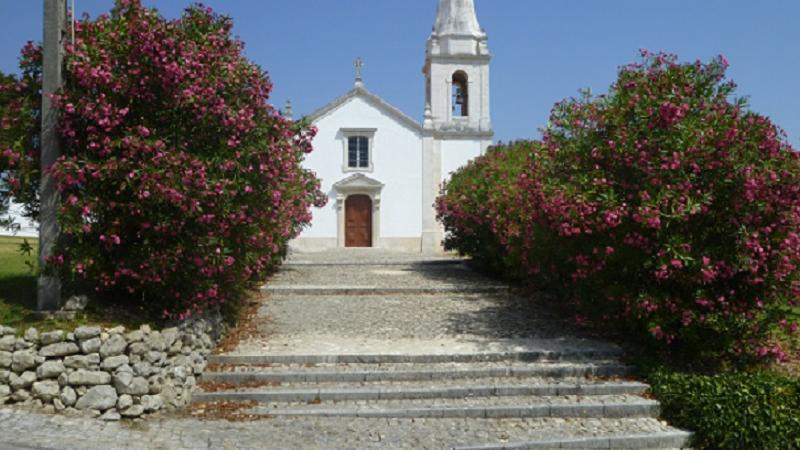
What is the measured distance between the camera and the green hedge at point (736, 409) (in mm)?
6133

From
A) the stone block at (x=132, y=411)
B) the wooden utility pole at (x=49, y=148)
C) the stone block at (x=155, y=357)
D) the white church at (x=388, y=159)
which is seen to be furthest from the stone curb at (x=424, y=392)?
the white church at (x=388, y=159)

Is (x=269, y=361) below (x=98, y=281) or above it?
below

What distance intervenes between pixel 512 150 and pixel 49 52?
10.6m

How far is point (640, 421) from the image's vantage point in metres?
6.76

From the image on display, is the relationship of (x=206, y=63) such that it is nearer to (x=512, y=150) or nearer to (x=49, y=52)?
(x=49, y=52)

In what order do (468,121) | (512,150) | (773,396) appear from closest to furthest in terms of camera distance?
(773,396), (512,150), (468,121)

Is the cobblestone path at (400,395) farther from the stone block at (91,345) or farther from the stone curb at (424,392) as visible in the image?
the stone block at (91,345)

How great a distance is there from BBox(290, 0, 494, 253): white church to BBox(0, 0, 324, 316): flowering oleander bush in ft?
67.5

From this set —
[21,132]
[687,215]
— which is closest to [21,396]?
[21,132]

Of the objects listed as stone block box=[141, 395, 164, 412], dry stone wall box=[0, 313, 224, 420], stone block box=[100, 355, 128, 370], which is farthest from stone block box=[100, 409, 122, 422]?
stone block box=[100, 355, 128, 370]

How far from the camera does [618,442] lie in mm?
6180

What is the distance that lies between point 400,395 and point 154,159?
3.68 meters

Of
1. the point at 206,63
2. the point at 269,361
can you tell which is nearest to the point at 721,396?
the point at 269,361

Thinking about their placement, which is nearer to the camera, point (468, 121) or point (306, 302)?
point (306, 302)
